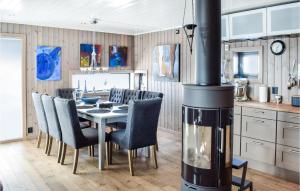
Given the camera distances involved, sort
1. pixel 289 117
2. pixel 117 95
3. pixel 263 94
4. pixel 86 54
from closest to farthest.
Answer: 1. pixel 289 117
2. pixel 263 94
3. pixel 117 95
4. pixel 86 54

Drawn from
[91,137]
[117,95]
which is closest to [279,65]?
[91,137]

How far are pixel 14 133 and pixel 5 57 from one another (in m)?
1.53

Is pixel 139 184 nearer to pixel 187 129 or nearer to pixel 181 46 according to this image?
pixel 187 129

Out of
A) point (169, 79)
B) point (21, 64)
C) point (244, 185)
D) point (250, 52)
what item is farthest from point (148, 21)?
point (244, 185)

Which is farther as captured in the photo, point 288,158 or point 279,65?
point 279,65

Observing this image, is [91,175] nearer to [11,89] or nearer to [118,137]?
[118,137]

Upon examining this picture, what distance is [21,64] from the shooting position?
18.0 ft

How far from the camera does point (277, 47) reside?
4016 mm

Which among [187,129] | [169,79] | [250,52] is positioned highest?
[250,52]

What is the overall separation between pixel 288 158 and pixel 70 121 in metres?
2.91

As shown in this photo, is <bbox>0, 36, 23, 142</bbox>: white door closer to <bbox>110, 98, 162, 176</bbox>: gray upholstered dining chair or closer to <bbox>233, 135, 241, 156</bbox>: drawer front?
<bbox>110, 98, 162, 176</bbox>: gray upholstered dining chair

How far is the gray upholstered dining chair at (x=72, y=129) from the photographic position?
3.72m

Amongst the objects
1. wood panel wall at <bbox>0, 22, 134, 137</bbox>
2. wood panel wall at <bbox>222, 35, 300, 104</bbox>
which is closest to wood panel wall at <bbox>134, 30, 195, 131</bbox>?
wood panel wall at <bbox>0, 22, 134, 137</bbox>

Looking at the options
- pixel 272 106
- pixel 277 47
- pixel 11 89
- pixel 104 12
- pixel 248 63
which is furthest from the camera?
pixel 11 89
